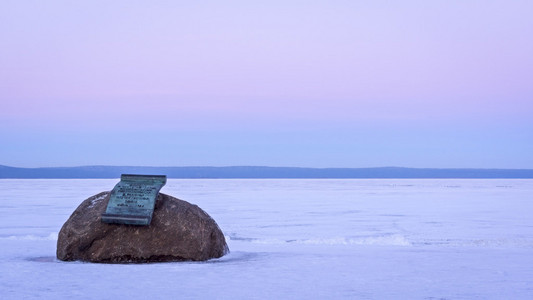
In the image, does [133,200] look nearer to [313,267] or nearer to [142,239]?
[142,239]

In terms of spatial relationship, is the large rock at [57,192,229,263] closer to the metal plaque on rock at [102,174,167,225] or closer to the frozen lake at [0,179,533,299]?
the metal plaque on rock at [102,174,167,225]

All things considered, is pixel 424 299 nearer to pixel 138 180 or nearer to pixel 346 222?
pixel 138 180

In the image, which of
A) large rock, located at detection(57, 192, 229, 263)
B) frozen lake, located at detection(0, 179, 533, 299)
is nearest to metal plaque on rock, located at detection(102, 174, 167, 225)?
large rock, located at detection(57, 192, 229, 263)

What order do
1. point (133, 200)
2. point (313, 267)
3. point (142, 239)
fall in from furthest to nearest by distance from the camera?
point (133, 200) < point (142, 239) < point (313, 267)

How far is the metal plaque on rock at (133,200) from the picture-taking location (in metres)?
9.20

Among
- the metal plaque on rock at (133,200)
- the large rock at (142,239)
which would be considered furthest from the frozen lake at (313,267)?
the metal plaque on rock at (133,200)

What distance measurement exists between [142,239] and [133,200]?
1.93 feet

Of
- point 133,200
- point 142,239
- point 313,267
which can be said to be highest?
point 133,200

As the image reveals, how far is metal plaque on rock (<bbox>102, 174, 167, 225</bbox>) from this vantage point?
362 inches

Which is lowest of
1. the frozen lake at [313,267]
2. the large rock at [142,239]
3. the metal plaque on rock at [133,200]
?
the frozen lake at [313,267]

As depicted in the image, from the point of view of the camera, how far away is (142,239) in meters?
9.23

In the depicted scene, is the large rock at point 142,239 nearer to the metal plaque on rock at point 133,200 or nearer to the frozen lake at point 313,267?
the metal plaque on rock at point 133,200

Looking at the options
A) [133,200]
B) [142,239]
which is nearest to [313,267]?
[142,239]

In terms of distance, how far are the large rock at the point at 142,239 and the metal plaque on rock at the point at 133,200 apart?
14cm
